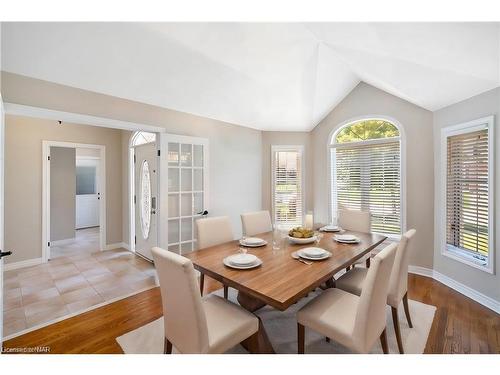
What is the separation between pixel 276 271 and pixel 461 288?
2633 mm

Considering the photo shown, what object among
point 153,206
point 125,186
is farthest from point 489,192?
point 125,186

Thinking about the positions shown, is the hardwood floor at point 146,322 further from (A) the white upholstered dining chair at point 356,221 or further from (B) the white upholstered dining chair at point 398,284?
(A) the white upholstered dining chair at point 356,221

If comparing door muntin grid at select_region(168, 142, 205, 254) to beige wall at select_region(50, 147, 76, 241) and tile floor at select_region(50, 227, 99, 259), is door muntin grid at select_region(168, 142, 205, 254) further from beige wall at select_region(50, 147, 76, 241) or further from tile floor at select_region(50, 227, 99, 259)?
beige wall at select_region(50, 147, 76, 241)

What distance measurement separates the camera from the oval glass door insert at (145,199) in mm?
3906

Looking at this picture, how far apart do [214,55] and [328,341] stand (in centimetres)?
294

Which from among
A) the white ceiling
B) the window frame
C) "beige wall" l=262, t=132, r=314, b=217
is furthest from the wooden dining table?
"beige wall" l=262, t=132, r=314, b=217

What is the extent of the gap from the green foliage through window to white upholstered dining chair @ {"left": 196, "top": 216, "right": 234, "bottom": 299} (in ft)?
8.92

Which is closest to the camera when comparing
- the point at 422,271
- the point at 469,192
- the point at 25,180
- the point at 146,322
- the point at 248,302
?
the point at 248,302

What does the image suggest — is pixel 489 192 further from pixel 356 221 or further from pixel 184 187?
pixel 184 187

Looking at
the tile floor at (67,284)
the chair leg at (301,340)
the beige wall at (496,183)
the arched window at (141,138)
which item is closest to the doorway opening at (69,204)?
the tile floor at (67,284)

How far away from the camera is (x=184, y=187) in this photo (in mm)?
3338

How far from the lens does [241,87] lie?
10.3 ft

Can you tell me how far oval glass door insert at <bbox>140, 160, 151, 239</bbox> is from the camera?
391 cm

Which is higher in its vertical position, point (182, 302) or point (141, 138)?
point (141, 138)
